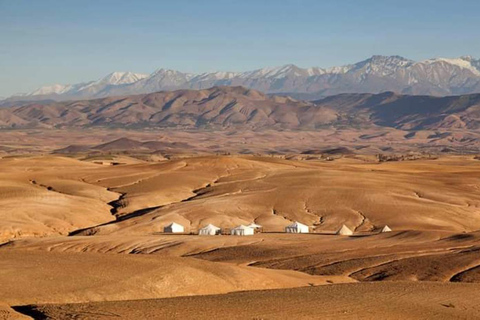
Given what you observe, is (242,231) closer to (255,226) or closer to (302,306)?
(255,226)

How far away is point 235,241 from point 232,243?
1035mm

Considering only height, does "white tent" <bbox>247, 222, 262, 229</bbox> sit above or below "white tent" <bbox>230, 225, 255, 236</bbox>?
below

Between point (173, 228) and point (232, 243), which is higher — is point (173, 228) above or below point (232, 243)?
below

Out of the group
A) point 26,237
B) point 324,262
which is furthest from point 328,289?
point 26,237

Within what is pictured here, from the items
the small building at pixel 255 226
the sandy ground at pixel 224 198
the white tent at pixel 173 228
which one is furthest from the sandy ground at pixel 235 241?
Answer: the white tent at pixel 173 228

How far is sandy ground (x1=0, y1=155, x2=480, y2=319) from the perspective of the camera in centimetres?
3909

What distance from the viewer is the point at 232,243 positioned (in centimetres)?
7006

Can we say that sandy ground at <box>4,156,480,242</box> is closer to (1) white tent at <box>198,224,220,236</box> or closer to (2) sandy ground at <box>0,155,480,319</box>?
(2) sandy ground at <box>0,155,480,319</box>

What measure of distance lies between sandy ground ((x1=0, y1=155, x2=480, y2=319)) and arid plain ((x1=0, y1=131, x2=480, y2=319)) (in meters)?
0.15

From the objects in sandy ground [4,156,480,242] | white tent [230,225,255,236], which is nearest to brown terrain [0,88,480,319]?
sandy ground [4,156,480,242]

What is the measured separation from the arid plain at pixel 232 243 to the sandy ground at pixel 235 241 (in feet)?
0.50

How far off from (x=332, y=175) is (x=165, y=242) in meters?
53.2

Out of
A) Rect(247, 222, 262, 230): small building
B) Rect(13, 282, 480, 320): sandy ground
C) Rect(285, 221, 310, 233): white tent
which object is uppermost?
Rect(13, 282, 480, 320): sandy ground

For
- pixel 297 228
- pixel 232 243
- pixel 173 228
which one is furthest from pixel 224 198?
pixel 232 243
